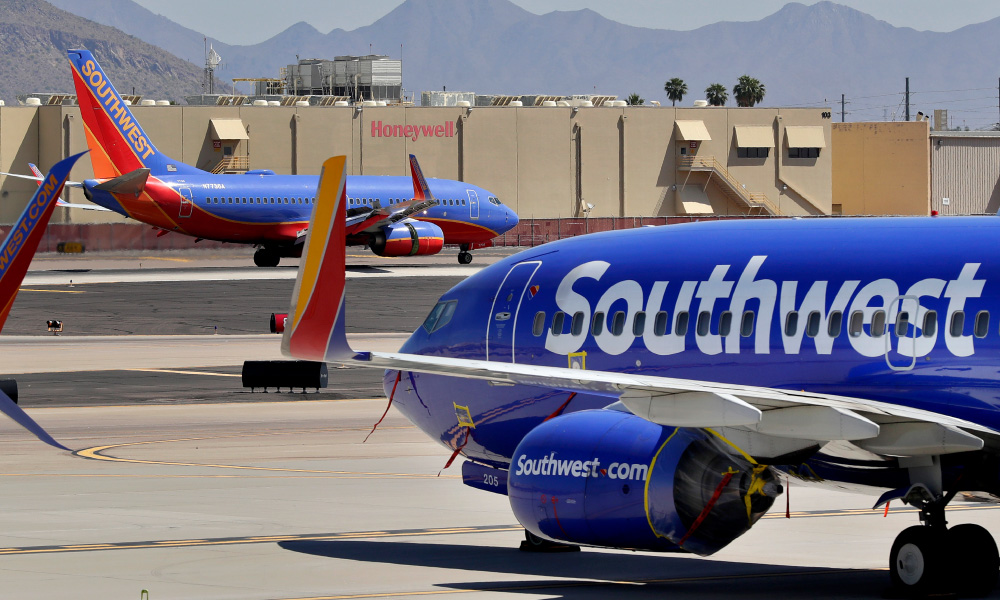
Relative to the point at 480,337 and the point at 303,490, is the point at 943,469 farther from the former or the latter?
Answer: the point at 303,490

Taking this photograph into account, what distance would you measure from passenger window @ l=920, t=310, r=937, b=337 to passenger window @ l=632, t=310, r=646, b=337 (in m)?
3.05

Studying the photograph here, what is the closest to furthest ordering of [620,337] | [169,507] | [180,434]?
[620,337], [169,507], [180,434]

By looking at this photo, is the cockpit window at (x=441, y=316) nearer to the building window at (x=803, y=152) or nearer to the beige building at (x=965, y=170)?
the building window at (x=803, y=152)

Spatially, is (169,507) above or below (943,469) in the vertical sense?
below

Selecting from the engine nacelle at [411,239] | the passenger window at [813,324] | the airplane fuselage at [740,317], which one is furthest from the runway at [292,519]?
the engine nacelle at [411,239]

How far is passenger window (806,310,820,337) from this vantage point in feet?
42.0

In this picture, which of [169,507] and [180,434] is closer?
[169,507]

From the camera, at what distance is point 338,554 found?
15734mm

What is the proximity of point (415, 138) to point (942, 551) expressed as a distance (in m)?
97.9

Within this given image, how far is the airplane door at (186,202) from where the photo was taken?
7144 cm

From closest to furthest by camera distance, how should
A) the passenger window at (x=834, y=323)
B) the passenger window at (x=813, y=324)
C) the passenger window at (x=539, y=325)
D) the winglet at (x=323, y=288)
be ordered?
1. the winglet at (x=323, y=288)
2. the passenger window at (x=834, y=323)
3. the passenger window at (x=813, y=324)
4. the passenger window at (x=539, y=325)

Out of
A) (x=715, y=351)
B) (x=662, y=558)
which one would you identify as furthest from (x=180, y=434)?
(x=715, y=351)

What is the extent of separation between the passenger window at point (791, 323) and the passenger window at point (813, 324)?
113mm

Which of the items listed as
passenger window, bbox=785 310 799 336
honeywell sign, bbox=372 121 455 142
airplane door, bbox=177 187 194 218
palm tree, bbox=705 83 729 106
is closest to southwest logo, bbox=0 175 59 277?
passenger window, bbox=785 310 799 336
